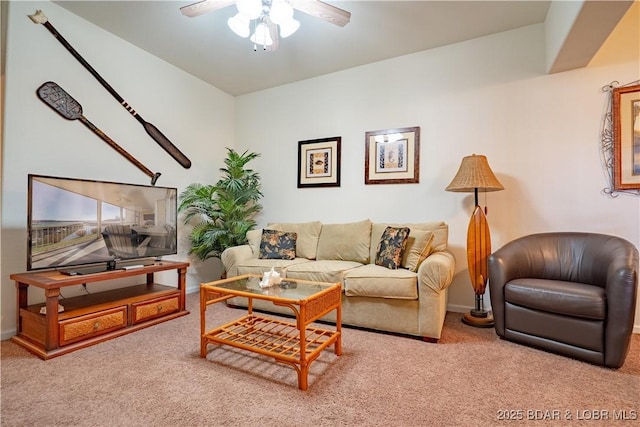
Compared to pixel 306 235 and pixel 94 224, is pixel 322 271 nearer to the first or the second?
pixel 306 235

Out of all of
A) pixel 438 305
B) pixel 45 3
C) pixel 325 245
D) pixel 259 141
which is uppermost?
pixel 45 3

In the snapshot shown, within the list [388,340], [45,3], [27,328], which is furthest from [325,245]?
[45,3]

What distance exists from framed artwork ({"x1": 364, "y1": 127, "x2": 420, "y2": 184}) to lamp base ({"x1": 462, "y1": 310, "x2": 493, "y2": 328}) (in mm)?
1405

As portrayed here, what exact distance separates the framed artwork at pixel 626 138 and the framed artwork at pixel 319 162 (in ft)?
8.22

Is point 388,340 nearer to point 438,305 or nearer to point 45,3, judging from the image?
point 438,305

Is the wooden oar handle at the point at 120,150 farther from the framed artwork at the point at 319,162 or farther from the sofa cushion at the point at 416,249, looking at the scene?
the sofa cushion at the point at 416,249

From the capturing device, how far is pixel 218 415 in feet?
4.71

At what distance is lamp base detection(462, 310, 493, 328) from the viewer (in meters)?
2.60

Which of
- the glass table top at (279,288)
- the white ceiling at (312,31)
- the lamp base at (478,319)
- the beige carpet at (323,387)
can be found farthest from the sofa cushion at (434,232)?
the white ceiling at (312,31)

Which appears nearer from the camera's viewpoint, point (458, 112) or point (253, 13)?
point (253, 13)

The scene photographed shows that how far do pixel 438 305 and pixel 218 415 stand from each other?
1.61 metres

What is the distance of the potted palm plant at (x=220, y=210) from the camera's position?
359 centimetres

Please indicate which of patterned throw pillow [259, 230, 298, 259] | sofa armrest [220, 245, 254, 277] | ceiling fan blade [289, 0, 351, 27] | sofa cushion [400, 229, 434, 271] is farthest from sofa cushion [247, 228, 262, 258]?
ceiling fan blade [289, 0, 351, 27]

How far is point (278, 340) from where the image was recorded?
2.17m
